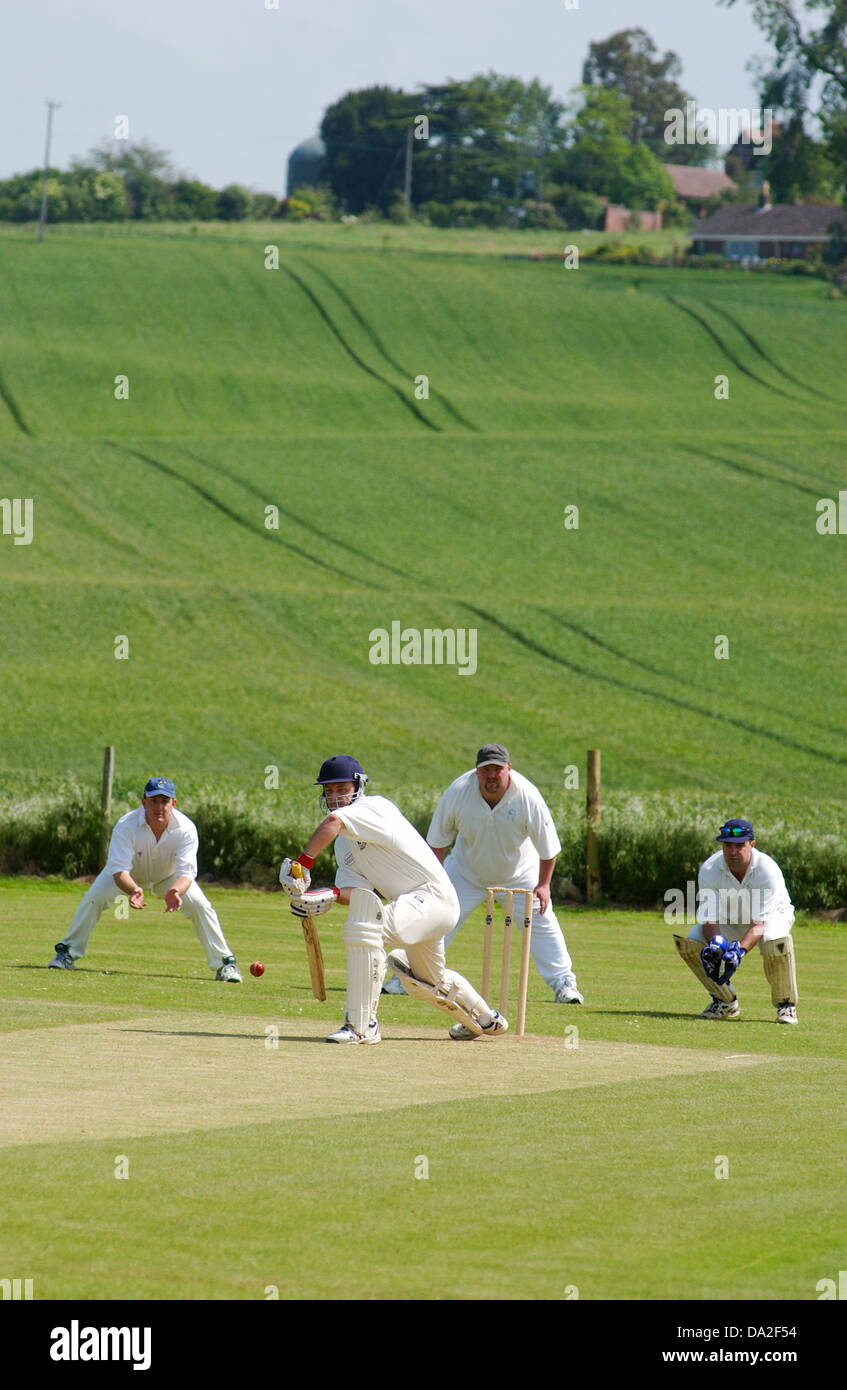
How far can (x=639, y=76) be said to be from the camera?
182 metres

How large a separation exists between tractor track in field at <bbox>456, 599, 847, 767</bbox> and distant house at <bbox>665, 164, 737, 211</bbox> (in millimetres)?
129388

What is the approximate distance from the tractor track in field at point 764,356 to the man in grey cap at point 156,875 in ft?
235

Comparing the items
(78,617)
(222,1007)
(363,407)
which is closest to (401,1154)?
(222,1007)

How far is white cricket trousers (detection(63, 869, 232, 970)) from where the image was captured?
16281 mm

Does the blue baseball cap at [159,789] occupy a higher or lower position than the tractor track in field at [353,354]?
lower

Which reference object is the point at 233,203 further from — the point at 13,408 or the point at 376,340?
the point at 13,408

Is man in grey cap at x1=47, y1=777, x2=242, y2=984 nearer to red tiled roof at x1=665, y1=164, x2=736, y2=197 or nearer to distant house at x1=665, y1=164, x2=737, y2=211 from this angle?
distant house at x1=665, y1=164, x2=737, y2=211

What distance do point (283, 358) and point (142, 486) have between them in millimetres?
22087

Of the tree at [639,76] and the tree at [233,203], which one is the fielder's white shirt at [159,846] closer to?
the tree at [233,203]

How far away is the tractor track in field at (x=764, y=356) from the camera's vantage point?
281 feet

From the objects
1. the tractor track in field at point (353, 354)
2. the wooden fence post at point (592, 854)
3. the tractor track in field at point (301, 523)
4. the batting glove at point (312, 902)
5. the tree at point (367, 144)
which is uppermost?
the tree at point (367, 144)

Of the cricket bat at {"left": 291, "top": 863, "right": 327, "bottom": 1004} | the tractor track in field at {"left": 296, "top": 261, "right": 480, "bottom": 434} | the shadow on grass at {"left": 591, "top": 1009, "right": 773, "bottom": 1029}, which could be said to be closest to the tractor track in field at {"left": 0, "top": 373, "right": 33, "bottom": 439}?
the tractor track in field at {"left": 296, "top": 261, "right": 480, "bottom": 434}

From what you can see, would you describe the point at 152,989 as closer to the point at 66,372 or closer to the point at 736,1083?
the point at 736,1083

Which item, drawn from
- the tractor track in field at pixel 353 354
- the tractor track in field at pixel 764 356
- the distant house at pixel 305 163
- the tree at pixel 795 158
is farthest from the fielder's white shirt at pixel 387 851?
the distant house at pixel 305 163
